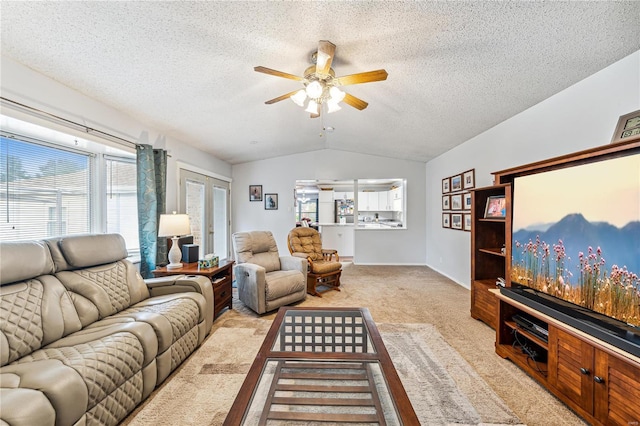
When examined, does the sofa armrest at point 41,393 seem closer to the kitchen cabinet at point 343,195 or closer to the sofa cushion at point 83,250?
the sofa cushion at point 83,250

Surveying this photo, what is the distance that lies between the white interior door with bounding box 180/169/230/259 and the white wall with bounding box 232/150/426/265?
16.2 inches

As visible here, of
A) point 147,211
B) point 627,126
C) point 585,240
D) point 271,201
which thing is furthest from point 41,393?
point 271,201

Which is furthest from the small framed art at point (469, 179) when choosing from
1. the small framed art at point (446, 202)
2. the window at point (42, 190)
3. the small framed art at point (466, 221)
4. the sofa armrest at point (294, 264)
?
the window at point (42, 190)

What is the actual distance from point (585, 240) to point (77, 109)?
417cm

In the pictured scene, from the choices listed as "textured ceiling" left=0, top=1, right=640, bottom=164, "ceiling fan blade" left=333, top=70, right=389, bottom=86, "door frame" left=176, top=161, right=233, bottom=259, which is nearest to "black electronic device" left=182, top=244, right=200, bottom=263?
"door frame" left=176, top=161, right=233, bottom=259

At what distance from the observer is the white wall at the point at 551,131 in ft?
6.06

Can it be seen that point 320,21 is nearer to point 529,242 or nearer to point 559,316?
point 529,242

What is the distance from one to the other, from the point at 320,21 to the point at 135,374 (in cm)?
262

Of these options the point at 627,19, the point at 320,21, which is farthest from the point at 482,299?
the point at 320,21

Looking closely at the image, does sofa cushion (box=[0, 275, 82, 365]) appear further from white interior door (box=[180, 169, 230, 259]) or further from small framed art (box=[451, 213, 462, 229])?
small framed art (box=[451, 213, 462, 229])

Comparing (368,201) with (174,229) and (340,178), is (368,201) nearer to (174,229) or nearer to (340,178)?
(340,178)

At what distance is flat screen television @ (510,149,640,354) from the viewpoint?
4.33ft

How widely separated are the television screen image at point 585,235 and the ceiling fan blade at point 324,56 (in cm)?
183

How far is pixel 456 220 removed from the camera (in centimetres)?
437
